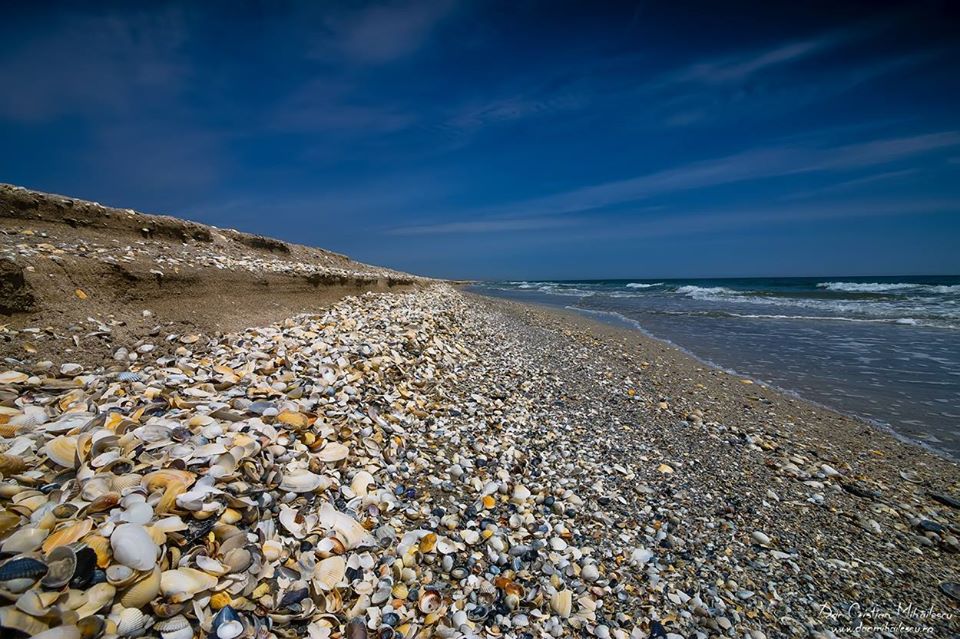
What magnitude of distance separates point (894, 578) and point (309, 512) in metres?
4.22

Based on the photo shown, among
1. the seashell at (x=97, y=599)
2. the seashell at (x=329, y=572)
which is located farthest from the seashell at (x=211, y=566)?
the seashell at (x=329, y=572)

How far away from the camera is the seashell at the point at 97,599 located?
1.58 m

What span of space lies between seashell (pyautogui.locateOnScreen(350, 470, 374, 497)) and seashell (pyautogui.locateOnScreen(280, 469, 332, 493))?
0.76ft

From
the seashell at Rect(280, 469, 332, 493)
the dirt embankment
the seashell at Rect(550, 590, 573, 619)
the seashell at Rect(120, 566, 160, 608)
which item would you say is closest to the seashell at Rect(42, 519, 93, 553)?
the seashell at Rect(120, 566, 160, 608)

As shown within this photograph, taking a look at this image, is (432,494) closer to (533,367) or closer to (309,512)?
(309,512)

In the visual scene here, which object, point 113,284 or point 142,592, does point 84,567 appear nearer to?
point 142,592

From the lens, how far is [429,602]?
2.33m

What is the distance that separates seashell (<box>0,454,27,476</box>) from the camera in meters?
2.10

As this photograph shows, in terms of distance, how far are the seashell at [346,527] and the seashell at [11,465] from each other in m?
1.62

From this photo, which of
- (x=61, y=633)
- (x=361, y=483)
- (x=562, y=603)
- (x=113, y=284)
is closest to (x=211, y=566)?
(x=61, y=633)

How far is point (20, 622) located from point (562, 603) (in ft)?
8.32

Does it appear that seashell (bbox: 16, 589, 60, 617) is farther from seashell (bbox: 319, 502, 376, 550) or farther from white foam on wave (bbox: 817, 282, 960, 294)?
white foam on wave (bbox: 817, 282, 960, 294)

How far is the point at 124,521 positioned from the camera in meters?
1.94

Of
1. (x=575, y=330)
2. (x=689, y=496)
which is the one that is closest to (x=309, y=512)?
(x=689, y=496)
